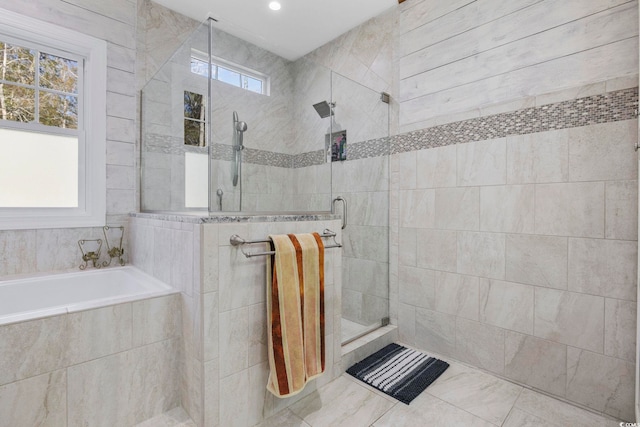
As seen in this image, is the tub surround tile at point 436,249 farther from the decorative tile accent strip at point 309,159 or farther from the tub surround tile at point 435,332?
the decorative tile accent strip at point 309,159

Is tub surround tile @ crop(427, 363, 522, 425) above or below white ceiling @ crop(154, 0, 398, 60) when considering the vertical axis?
below

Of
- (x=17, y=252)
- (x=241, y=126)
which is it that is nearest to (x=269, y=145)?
(x=241, y=126)

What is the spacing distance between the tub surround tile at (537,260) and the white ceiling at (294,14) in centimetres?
202

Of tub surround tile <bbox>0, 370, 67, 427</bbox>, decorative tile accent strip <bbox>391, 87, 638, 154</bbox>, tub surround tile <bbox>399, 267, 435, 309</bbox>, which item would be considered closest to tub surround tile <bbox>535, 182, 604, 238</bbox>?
decorative tile accent strip <bbox>391, 87, 638, 154</bbox>

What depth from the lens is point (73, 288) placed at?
6.59 ft

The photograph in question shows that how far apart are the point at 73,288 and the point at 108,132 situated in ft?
3.76

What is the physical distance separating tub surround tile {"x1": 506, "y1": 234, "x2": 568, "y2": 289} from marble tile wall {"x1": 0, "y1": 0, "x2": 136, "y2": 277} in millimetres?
2770

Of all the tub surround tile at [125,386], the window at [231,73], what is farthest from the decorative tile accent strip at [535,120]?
the tub surround tile at [125,386]

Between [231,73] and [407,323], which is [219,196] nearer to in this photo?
[231,73]

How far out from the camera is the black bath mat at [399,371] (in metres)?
1.81

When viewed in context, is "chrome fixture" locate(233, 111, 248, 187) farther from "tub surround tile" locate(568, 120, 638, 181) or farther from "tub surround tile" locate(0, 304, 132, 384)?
"tub surround tile" locate(568, 120, 638, 181)

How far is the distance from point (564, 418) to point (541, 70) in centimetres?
194

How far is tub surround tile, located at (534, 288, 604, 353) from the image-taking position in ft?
5.29

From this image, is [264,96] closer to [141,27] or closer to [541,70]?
[141,27]
